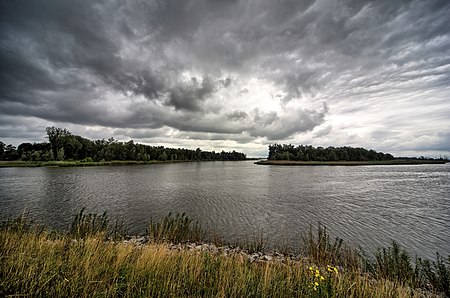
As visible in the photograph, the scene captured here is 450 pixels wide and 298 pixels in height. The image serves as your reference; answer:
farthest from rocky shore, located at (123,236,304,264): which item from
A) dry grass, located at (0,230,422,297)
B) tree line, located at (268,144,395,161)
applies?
tree line, located at (268,144,395,161)

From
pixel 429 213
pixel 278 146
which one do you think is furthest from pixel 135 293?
pixel 278 146

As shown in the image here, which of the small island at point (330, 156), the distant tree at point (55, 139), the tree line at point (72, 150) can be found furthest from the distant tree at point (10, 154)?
the small island at point (330, 156)

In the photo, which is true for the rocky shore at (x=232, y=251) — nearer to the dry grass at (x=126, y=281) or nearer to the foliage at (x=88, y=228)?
the foliage at (x=88, y=228)

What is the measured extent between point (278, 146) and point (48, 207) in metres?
→ 179

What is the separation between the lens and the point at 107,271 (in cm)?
540

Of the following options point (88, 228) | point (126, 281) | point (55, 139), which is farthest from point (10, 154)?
point (126, 281)

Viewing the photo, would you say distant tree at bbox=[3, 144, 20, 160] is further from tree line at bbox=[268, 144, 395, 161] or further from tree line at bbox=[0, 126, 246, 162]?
tree line at bbox=[268, 144, 395, 161]

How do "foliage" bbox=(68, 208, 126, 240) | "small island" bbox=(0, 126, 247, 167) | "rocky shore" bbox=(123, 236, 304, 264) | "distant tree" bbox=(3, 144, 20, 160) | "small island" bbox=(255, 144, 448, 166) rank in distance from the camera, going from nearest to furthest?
"rocky shore" bbox=(123, 236, 304, 264), "foliage" bbox=(68, 208, 126, 240), "small island" bbox=(0, 126, 247, 167), "distant tree" bbox=(3, 144, 20, 160), "small island" bbox=(255, 144, 448, 166)

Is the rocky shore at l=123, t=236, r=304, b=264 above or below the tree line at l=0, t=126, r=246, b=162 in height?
below

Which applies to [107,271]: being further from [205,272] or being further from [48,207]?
[48,207]

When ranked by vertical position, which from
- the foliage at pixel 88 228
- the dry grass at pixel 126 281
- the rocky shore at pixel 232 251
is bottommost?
the rocky shore at pixel 232 251

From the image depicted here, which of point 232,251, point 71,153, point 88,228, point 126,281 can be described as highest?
point 71,153

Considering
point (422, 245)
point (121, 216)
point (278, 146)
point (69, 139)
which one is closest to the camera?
point (422, 245)

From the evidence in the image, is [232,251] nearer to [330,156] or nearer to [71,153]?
[71,153]
